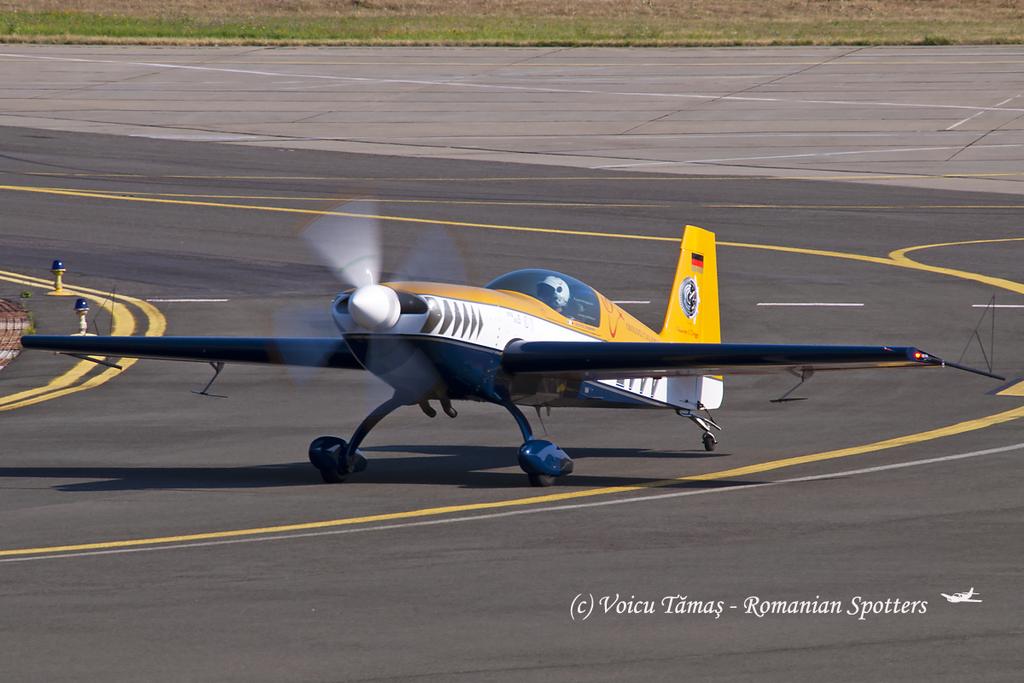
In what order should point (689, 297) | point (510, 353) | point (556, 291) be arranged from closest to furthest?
point (510, 353), point (556, 291), point (689, 297)

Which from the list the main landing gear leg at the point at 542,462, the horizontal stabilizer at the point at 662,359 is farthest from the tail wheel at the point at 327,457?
the horizontal stabilizer at the point at 662,359

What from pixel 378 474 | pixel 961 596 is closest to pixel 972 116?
pixel 378 474

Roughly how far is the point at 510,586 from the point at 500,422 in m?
9.13

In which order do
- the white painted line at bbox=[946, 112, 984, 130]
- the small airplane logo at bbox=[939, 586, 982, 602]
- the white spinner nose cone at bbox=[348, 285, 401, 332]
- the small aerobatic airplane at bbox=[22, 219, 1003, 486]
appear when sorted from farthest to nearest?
the white painted line at bbox=[946, 112, 984, 130] < the small aerobatic airplane at bbox=[22, 219, 1003, 486] < the white spinner nose cone at bbox=[348, 285, 401, 332] < the small airplane logo at bbox=[939, 586, 982, 602]

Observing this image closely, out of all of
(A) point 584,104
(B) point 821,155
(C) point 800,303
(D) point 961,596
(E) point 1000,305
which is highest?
(A) point 584,104

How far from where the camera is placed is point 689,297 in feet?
67.1

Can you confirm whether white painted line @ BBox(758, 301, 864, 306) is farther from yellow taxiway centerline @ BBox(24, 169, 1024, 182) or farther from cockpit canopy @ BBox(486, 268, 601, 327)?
yellow taxiway centerline @ BBox(24, 169, 1024, 182)

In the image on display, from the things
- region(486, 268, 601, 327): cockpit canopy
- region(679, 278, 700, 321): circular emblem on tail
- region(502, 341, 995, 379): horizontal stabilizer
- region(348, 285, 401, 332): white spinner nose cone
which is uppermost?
region(679, 278, 700, 321): circular emblem on tail

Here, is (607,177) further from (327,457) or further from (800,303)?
(327,457)

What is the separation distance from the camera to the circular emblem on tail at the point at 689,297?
20312 mm

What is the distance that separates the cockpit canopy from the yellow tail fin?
1.76 meters

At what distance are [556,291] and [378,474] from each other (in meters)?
2.99

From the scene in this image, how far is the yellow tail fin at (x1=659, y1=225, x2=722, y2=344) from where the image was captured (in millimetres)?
20281

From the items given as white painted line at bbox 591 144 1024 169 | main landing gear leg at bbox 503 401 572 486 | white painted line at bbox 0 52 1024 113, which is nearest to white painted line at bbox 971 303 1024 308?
main landing gear leg at bbox 503 401 572 486
